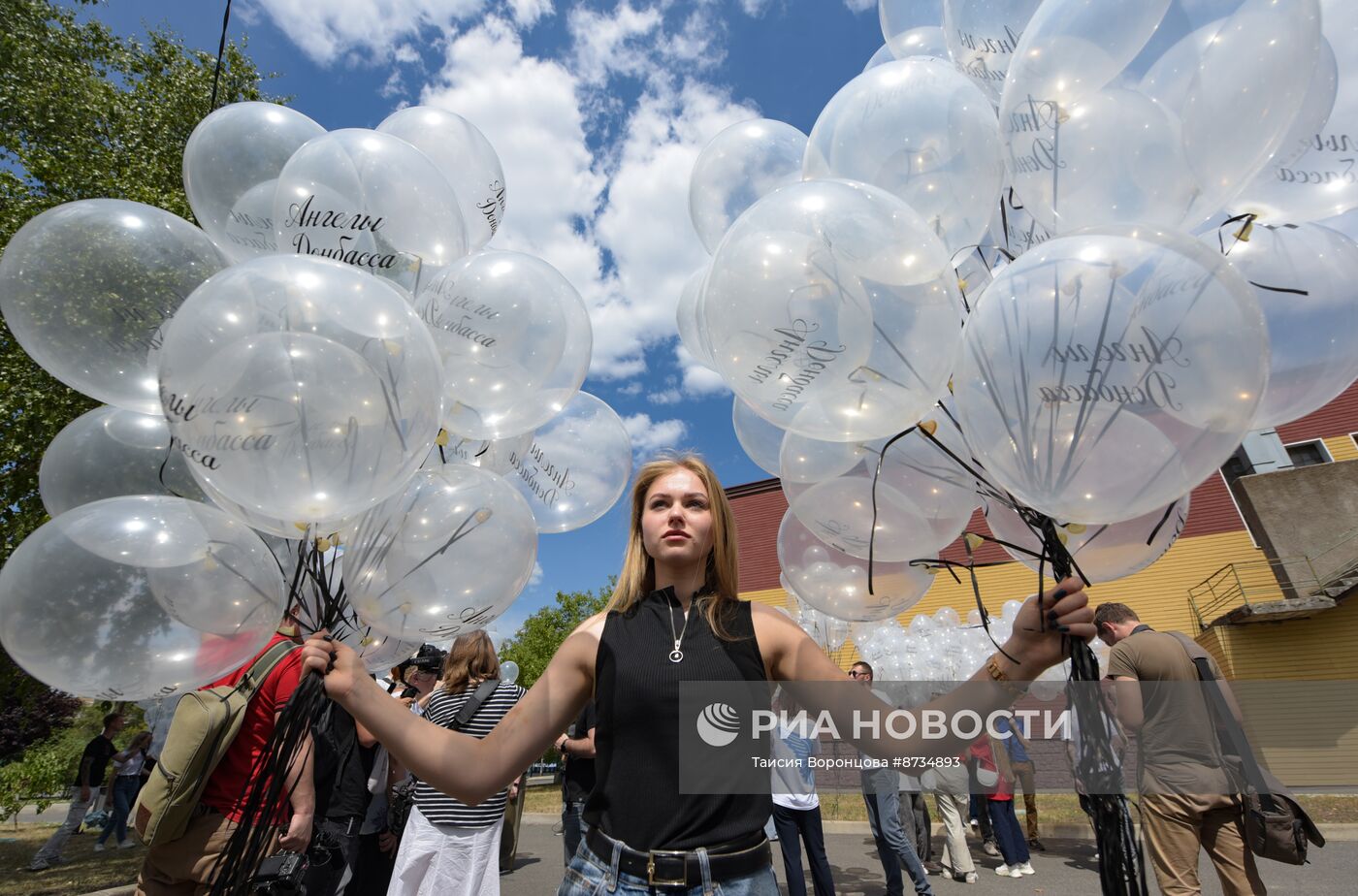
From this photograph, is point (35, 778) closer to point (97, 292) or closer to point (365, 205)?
point (97, 292)

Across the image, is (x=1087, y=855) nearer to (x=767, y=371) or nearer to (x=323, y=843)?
(x=323, y=843)

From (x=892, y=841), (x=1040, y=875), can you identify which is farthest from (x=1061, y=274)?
(x=1040, y=875)

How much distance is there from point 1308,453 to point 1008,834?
15.9 meters

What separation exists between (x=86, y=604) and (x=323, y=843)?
6.89 feet

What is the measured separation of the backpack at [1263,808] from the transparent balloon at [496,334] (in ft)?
11.8

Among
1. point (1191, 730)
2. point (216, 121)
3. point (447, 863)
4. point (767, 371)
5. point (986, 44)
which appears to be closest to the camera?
point (767, 371)

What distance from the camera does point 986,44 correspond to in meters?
2.65

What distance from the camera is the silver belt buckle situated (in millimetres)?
1358

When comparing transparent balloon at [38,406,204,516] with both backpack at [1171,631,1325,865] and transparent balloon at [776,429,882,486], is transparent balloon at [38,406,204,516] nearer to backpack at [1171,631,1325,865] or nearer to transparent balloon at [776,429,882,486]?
transparent balloon at [776,429,882,486]

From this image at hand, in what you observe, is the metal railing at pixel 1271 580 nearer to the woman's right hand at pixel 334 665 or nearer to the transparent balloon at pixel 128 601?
the woman's right hand at pixel 334 665

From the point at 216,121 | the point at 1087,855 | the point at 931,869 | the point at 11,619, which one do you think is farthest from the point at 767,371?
the point at 1087,855

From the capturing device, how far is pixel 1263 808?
3049mm

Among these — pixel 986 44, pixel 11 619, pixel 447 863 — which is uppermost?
pixel 986 44

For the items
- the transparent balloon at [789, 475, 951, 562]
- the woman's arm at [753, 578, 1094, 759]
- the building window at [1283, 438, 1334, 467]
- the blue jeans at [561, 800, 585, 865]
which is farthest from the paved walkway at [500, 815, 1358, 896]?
the building window at [1283, 438, 1334, 467]
